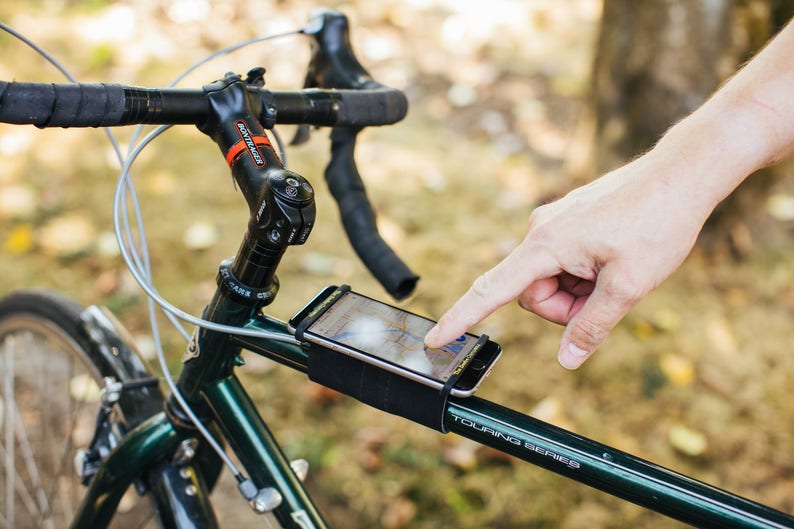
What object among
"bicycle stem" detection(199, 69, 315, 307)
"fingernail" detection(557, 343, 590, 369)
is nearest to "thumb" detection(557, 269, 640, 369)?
"fingernail" detection(557, 343, 590, 369)

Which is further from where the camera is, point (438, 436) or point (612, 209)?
point (438, 436)

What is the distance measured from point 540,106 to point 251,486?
3.11m

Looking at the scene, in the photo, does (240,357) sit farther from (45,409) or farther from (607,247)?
(45,409)

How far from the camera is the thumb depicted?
3.10 feet

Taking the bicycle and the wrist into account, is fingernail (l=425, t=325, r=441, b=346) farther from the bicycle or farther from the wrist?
the wrist

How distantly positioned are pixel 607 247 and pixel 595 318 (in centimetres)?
10

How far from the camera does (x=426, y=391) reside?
936mm

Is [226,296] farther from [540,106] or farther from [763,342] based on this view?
[540,106]

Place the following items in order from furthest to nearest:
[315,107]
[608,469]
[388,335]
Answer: [315,107] < [388,335] < [608,469]

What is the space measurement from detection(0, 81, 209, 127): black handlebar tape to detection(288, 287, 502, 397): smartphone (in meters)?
0.33

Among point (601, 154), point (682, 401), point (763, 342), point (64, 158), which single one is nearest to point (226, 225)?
point (64, 158)

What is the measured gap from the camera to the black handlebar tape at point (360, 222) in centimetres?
119

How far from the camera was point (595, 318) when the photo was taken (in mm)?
968

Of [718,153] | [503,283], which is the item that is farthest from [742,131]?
[503,283]
